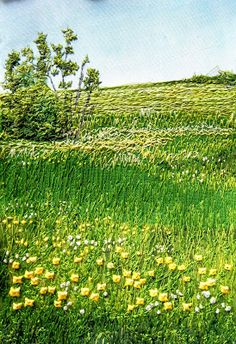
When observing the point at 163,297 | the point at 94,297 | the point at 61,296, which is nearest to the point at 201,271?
the point at 163,297

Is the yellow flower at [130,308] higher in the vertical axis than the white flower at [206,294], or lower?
lower

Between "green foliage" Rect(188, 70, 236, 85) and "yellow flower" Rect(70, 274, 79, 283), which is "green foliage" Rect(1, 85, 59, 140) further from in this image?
"yellow flower" Rect(70, 274, 79, 283)

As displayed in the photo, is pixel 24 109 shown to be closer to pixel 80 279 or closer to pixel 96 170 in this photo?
pixel 96 170

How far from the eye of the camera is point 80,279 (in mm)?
2967

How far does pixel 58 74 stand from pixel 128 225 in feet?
4.27

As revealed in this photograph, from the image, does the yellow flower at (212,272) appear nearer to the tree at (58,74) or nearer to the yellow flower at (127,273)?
the yellow flower at (127,273)

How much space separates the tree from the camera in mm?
3961

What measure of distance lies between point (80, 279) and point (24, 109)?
162 cm

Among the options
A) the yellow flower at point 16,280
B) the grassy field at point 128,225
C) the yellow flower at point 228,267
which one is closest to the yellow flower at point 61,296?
the grassy field at point 128,225

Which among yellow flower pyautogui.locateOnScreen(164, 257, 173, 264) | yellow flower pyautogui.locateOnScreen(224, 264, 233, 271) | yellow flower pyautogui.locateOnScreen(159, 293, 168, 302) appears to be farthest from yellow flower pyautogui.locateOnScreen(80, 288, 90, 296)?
yellow flower pyautogui.locateOnScreen(224, 264, 233, 271)

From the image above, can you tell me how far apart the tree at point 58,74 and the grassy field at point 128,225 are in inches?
6.0

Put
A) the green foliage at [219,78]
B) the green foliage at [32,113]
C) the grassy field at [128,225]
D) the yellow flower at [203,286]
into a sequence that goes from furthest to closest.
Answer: the green foliage at [219,78]
the green foliage at [32,113]
the yellow flower at [203,286]
the grassy field at [128,225]

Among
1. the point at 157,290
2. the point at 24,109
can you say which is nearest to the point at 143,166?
the point at 24,109

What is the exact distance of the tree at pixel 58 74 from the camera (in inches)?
156
